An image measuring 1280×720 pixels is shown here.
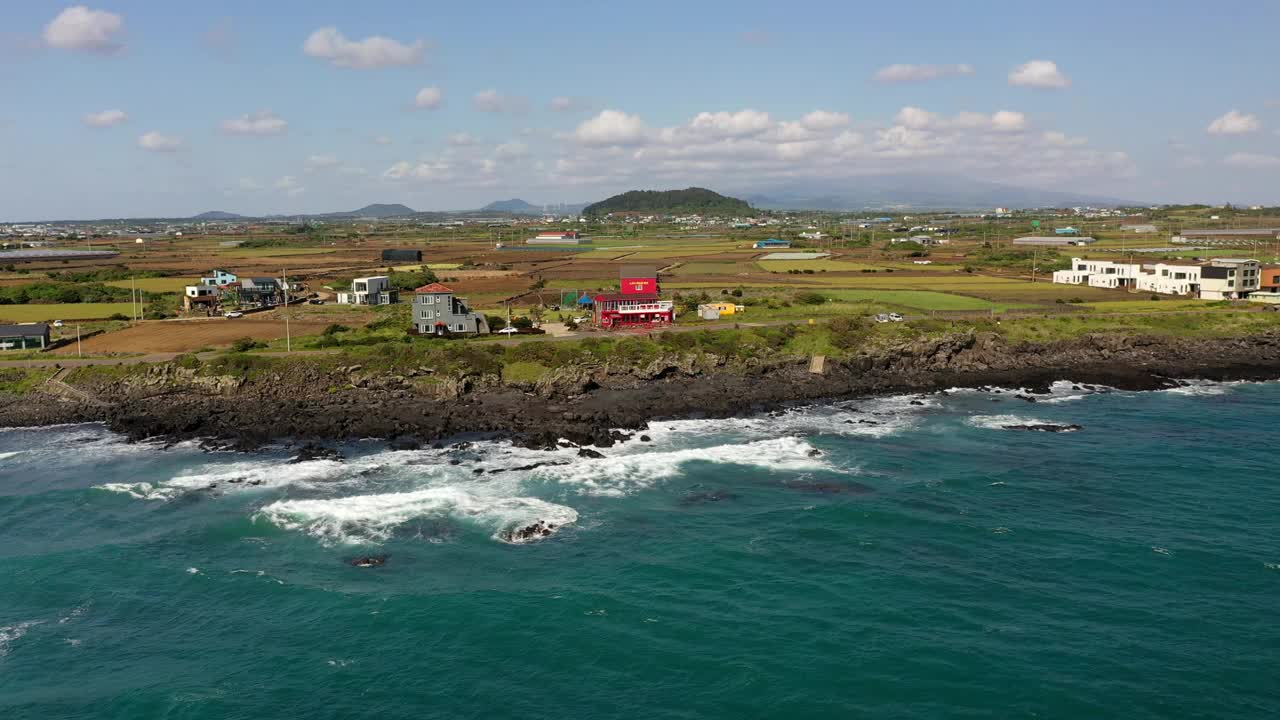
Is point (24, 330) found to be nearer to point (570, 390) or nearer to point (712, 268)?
point (570, 390)

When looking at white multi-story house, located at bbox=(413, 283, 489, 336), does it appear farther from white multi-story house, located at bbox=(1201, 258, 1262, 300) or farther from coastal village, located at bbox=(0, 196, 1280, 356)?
white multi-story house, located at bbox=(1201, 258, 1262, 300)

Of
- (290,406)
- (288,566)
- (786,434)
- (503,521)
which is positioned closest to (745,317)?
(786,434)

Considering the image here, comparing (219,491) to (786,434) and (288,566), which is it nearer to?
(288,566)

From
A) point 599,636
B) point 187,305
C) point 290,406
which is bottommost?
point 599,636

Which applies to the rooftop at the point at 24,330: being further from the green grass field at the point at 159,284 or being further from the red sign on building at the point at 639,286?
the red sign on building at the point at 639,286

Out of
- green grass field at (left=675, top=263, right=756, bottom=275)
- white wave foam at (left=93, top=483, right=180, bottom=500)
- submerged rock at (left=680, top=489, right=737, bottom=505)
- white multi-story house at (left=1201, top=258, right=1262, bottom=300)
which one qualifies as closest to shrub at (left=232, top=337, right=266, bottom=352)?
white wave foam at (left=93, top=483, right=180, bottom=500)
